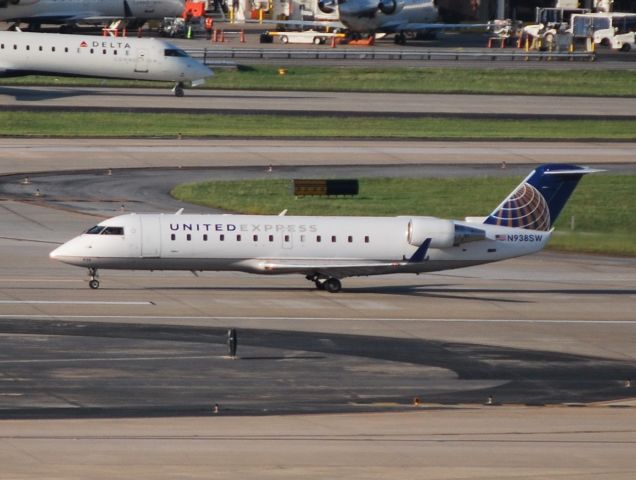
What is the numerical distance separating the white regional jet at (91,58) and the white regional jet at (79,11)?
31.7 m

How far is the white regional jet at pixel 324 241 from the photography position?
4353 cm

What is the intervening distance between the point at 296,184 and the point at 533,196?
17837 mm

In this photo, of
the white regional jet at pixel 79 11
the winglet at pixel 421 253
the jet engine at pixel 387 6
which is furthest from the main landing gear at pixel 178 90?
the winglet at pixel 421 253

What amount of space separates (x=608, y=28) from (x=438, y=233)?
10132 cm

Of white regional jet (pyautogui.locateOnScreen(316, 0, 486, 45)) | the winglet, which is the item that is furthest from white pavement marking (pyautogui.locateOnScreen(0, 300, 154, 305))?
white regional jet (pyautogui.locateOnScreen(316, 0, 486, 45))

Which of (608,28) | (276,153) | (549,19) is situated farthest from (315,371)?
(549,19)

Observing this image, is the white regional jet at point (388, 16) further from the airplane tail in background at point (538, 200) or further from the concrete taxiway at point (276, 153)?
the airplane tail in background at point (538, 200)

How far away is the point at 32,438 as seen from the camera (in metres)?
27.5

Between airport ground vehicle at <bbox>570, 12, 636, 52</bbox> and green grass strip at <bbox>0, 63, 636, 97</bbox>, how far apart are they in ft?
87.3

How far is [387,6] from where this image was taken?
13062 centimetres

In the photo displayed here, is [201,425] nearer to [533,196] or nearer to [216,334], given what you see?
[216,334]

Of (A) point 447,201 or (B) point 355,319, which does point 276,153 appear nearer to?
(A) point 447,201

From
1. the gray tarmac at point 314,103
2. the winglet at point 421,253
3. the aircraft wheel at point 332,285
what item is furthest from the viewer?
the gray tarmac at point 314,103

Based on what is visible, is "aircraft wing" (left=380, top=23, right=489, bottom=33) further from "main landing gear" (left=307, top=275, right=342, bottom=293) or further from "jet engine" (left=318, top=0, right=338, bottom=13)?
"main landing gear" (left=307, top=275, right=342, bottom=293)
